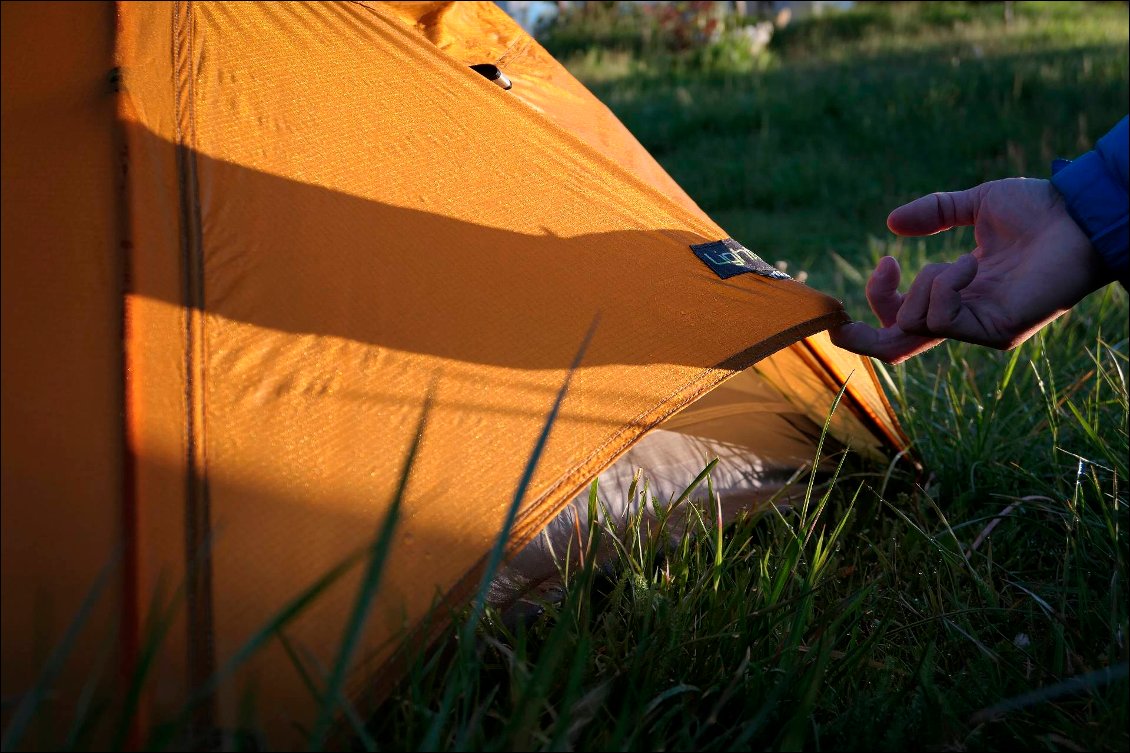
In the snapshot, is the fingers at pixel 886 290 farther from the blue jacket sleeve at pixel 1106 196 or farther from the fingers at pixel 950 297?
the blue jacket sleeve at pixel 1106 196

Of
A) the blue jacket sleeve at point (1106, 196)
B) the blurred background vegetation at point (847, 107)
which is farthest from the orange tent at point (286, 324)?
the blurred background vegetation at point (847, 107)

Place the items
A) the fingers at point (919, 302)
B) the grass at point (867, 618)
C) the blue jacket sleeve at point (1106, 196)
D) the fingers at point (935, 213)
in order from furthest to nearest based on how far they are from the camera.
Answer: the fingers at point (935, 213) < the fingers at point (919, 302) < the blue jacket sleeve at point (1106, 196) < the grass at point (867, 618)

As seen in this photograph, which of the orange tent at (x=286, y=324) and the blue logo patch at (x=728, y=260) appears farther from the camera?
the blue logo patch at (x=728, y=260)

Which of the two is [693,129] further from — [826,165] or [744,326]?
[744,326]

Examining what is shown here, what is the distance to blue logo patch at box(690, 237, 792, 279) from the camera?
1.43 m

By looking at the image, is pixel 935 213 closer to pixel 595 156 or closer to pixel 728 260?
pixel 728 260

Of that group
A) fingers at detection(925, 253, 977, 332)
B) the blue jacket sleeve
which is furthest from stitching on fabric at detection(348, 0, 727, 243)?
the blue jacket sleeve

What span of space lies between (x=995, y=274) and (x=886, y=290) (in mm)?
Answer: 153

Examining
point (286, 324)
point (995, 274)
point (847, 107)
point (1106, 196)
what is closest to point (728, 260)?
point (995, 274)

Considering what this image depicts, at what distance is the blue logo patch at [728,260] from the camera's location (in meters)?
1.43

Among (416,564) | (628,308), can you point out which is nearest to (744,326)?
(628,308)

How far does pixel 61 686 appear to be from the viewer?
102 cm

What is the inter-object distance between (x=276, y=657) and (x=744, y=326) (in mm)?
682

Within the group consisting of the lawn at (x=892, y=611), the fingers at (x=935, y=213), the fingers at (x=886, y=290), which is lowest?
the lawn at (x=892, y=611)
